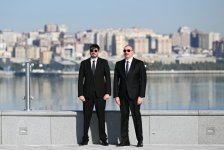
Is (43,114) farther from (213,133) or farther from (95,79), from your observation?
(213,133)

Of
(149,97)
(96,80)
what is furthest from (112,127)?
(149,97)

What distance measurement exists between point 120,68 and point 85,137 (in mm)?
1154

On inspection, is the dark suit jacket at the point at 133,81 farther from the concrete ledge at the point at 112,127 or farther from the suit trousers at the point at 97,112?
the concrete ledge at the point at 112,127

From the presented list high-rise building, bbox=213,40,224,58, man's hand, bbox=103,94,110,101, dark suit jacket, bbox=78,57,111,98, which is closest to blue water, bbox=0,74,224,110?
dark suit jacket, bbox=78,57,111,98

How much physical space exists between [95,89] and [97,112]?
35 cm

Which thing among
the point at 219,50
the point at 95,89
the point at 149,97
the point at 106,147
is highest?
the point at 95,89

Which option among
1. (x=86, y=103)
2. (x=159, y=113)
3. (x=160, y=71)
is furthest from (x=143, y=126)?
(x=160, y=71)

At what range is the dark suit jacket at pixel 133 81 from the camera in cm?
1012

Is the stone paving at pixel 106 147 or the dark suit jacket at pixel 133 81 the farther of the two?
the dark suit jacket at pixel 133 81

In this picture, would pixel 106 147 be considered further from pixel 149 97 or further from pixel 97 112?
pixel 149 97

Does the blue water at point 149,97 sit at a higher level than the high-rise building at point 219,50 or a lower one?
lower

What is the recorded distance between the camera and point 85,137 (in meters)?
10.3

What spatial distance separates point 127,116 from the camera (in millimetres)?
10203

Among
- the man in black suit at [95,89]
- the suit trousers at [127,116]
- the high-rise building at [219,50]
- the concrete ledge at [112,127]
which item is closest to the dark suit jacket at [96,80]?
the man in black suit at [95,89]
